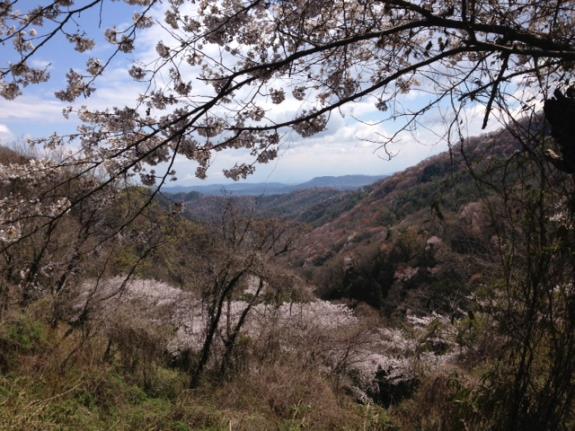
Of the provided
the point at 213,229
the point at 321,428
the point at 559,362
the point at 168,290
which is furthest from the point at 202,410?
the point at 168,290

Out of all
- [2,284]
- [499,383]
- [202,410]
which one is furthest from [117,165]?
[2,284]

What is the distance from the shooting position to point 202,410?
604 cm

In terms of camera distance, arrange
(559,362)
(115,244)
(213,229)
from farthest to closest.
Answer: (213,229) < (115,244) < (559,362)

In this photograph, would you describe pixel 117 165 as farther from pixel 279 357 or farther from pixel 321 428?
pixel 279 357

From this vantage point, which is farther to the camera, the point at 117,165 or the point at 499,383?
the point at 499,383

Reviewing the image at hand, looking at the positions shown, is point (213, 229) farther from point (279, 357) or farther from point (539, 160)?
point (539, 160)

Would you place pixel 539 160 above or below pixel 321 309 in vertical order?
above

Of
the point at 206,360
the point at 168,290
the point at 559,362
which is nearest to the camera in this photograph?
the point at 559,362

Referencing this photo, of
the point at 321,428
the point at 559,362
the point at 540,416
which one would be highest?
the point at 559,362

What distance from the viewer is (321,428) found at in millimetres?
5699

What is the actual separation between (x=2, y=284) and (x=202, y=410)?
4.15m

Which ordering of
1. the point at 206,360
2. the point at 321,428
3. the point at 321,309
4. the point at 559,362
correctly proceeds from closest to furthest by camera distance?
the point at 559,362 < the point at 321,428 < the point at 206,360 < the point at 321,309

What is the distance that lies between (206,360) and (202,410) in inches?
207

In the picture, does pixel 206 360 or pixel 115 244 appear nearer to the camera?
pixel 115 244
